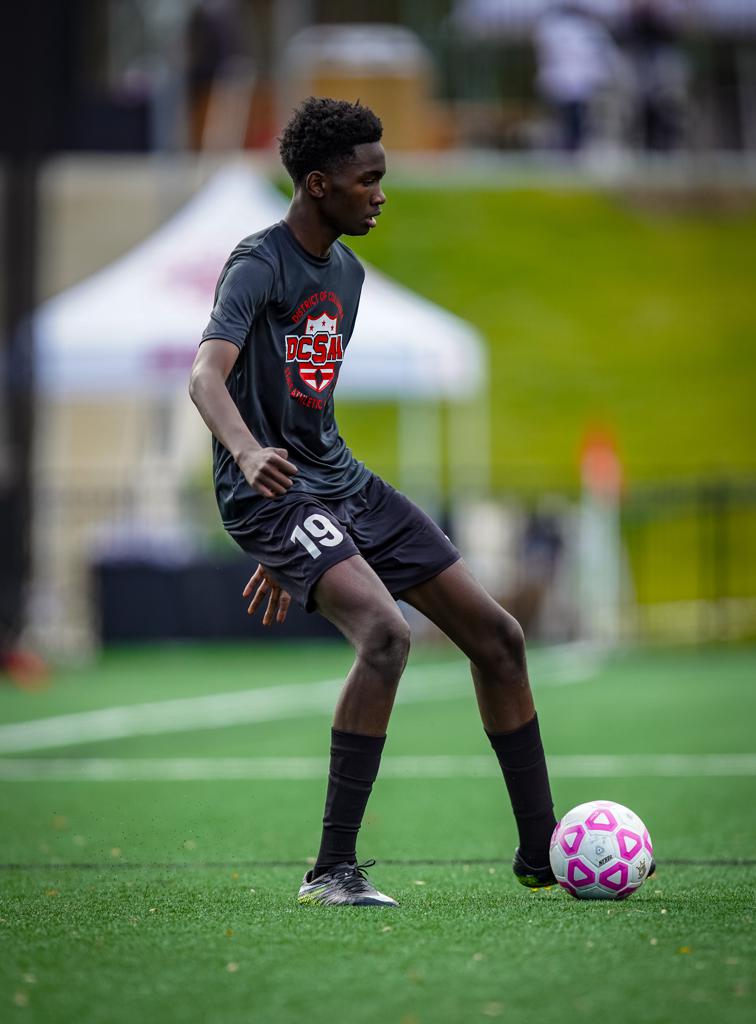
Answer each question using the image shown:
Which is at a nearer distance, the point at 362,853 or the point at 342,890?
the point at 342,890

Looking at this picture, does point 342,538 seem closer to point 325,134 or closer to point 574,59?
point 325,134

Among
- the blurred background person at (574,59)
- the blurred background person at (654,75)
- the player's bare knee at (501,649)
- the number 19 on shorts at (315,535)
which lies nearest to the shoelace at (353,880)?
the player's bare knee at (501,649)

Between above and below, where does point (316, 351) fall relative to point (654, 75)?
below

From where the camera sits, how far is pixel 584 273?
92.8 ft

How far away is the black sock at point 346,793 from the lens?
5035 mm

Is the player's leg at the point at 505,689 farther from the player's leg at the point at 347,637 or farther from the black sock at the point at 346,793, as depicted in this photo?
the black sock at the point at 346,793

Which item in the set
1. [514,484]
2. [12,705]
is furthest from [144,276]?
[514,484]

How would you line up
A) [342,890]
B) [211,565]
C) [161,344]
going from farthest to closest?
[211,565] → [161,344] → [342,890]

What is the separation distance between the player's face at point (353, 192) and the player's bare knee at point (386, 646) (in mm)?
1195

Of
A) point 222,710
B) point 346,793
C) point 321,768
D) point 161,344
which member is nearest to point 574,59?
point 161,344

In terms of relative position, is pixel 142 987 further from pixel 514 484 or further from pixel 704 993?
pixel 514 484

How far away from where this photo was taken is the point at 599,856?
5.06m

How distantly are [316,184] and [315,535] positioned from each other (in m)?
1.09

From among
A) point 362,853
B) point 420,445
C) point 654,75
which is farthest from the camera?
point 654,75
